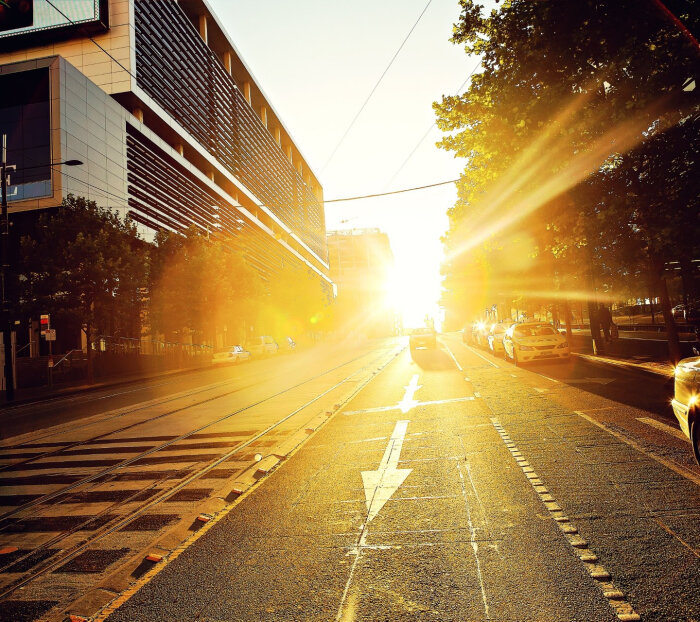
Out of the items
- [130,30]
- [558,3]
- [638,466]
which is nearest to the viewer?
[638,466]

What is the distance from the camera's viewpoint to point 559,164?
498 inches

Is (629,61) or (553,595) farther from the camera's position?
(629,61)

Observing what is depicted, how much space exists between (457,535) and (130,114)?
40776 mm

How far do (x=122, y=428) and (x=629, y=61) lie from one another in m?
13.1

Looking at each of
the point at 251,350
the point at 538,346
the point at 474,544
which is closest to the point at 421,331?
the point at 538,346

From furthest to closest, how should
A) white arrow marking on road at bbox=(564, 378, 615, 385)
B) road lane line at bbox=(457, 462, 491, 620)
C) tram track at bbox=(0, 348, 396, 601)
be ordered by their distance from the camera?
white arrow marking on road at bbox=(564, 378, 615, 385)
tram track at bbox=(0, 348, 396, 601)
road lane line at bbox=(457, 462, 491, 620)

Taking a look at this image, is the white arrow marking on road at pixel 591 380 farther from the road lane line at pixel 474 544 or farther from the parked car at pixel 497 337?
the parked car at pixel 497 337

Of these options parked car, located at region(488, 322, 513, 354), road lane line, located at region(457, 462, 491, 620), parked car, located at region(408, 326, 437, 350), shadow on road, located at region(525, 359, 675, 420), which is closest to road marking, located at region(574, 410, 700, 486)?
shadow on road, located at region(525, 359, 675, 420)

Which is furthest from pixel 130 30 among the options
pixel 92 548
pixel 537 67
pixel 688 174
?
pixel 92 548

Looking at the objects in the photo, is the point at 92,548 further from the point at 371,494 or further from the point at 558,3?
the point at 558,3

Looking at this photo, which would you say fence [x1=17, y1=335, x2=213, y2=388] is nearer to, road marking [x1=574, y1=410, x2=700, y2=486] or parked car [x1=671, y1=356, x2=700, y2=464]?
road marking [x1=574, y1=410, x2=700, y2=486]

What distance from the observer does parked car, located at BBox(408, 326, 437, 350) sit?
→ 32.9 metres

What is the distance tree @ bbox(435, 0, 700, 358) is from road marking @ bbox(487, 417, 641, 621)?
871cm

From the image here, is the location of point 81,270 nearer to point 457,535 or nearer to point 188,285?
point 188,285
